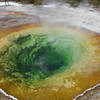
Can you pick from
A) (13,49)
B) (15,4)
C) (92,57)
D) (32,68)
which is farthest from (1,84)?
(15,4)

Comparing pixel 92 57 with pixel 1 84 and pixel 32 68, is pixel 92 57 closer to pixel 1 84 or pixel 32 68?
pixel 32 68

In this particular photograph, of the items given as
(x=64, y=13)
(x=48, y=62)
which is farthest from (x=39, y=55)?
(x=64, y=13)

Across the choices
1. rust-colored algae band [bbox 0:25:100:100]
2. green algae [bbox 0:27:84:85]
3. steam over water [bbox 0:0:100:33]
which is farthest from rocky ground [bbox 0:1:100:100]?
green algae [bbox 0:27:84:85]

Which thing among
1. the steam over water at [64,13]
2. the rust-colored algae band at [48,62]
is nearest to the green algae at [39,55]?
the rust-colored algae band at [48,62]

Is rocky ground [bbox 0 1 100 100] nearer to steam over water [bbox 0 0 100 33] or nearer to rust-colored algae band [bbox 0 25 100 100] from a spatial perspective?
steam over water [bbox 0 0 100 33]

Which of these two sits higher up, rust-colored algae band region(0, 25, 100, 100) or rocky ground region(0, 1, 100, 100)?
rocky ground region(0, 1, 100, 100)

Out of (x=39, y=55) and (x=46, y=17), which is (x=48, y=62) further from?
(x=46, y=17)

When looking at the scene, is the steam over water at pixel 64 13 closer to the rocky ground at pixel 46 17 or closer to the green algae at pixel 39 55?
the rocky ground at pixel 46 17
